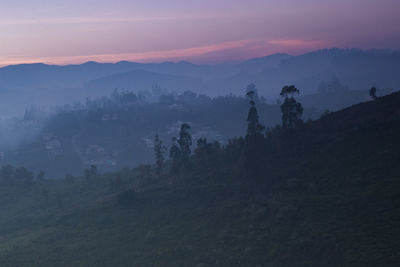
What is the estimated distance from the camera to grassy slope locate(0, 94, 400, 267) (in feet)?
127

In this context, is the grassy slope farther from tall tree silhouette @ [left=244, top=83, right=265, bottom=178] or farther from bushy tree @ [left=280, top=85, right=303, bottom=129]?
bushy tree @ [left=280, top=85, right=303, bottom=129]

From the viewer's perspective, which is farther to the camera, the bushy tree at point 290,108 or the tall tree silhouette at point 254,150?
the bushy tree at point 290,108

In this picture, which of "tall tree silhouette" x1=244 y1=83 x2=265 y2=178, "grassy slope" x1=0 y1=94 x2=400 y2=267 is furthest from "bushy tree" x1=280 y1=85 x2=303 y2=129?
"tall tree silhouette" x1=244 y1=83 x2=265 y2=178

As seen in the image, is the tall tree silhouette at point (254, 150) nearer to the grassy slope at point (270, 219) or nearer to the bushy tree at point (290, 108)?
the grassy slope at point (270, 219)

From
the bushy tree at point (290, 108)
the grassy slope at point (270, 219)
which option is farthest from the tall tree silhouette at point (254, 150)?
the bushy tree at point (290, 108)

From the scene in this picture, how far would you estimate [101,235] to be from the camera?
57.7m

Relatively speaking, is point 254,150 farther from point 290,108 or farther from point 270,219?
point 270,219

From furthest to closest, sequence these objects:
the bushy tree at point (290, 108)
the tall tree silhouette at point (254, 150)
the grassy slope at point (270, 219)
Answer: the bushy tree at point (290, 108) < the tall tree silhouette at point (254, 150) < the grassy slope at point (270, 219)

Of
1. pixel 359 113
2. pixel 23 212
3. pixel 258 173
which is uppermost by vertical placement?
pixel 359 113

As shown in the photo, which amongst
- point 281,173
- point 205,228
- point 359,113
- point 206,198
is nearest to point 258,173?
point 281,173

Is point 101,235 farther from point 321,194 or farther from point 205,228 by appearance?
point 321,194

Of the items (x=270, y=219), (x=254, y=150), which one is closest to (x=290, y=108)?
(x=254, y=150)

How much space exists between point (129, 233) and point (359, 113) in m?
48.9

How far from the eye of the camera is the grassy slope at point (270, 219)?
3881 centimetres
